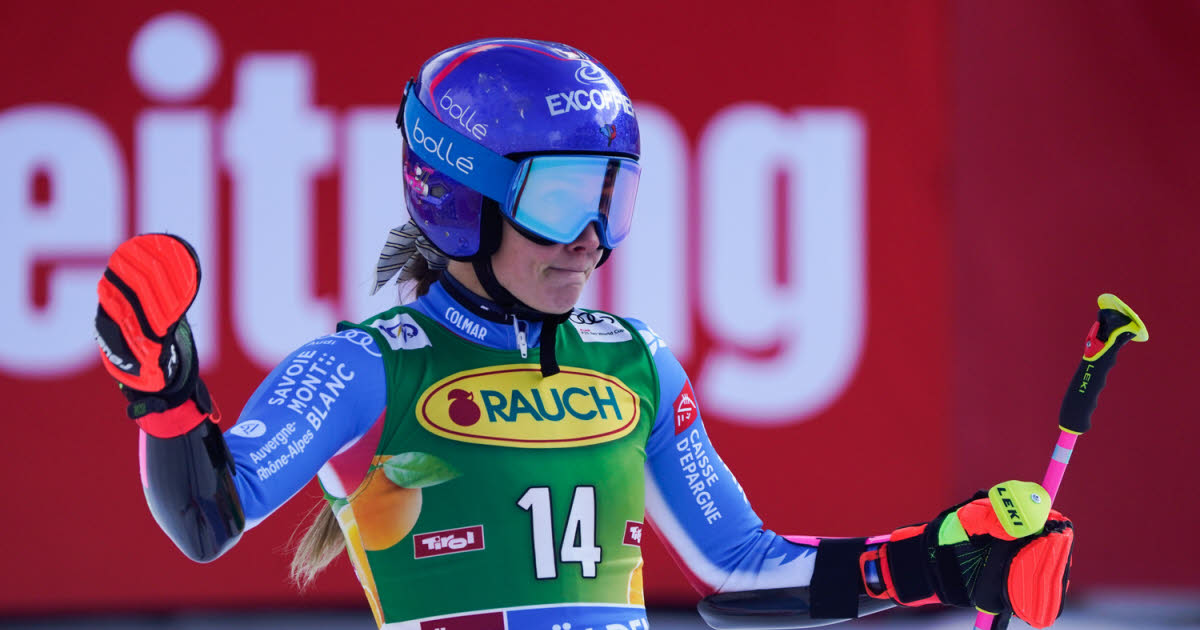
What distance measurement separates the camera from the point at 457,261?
81.0 inches

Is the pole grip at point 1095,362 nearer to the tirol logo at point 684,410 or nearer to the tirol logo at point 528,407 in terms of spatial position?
the tirol logo at point 684,410

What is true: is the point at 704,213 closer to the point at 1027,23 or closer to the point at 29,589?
the point at 1027,23

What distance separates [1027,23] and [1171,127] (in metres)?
0.65

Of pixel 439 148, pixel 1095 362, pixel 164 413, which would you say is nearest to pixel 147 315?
pixel 164 413

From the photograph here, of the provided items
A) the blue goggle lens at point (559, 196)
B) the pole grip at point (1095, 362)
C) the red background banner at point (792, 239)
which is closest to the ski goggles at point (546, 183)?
the blue goggle lens at point (559, 196)

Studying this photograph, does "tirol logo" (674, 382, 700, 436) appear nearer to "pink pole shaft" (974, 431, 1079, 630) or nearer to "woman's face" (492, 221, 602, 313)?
"woman's face" (492, 221, 602, 313)

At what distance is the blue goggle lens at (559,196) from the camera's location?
1.89m

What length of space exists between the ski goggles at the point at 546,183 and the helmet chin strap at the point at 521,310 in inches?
3.9

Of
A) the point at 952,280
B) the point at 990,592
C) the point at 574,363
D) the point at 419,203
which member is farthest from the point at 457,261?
the point at 952,280

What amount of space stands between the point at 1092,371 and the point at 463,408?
93cm

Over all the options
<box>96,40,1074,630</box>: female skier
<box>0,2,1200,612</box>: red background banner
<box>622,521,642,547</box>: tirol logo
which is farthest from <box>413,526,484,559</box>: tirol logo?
<box>0,2,1200,612</box>: red background banner

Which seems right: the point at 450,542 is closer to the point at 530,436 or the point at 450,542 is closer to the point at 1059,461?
the point at 530,436

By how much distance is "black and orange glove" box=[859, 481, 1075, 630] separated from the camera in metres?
1.96

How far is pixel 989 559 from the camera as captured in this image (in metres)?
2.00
